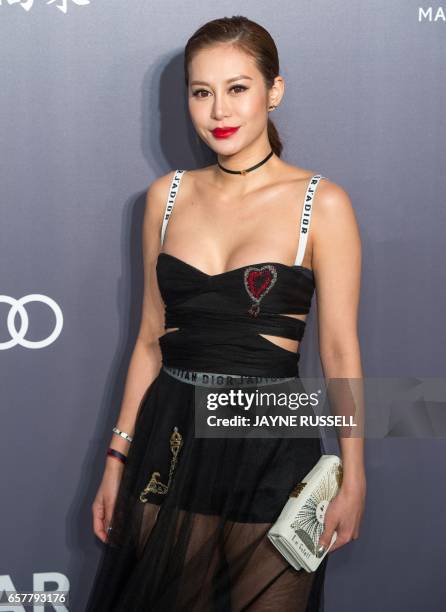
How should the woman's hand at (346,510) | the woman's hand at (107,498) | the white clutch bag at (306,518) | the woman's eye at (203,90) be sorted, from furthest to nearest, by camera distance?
the woman's hand at (107,498) < the woman's eye at (203,90) < the woman's hand at (346,510) < the white clutch bag at (306,518)

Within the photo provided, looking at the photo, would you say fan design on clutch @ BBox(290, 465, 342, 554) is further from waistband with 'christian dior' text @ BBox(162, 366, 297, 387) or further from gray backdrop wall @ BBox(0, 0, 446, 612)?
gray backdrop wall @ BBox(0, 0, 446, 612)

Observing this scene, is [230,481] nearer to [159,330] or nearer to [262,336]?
[262,336]

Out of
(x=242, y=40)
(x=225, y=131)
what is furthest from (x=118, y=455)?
(x=242, y=40)

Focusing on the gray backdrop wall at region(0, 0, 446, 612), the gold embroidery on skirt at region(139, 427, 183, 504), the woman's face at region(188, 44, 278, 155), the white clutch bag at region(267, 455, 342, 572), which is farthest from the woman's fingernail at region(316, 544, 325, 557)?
the woman's face at region(188, 44, 278, 155)

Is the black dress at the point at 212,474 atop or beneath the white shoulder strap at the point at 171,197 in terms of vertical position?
beneath

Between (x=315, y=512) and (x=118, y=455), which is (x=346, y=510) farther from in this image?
(x=118, y=455)

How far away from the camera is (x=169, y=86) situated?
251 centimetres

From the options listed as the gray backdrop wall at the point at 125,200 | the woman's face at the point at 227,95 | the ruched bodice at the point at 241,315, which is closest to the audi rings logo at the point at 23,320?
the gray backdrop wall at the point at 125,200

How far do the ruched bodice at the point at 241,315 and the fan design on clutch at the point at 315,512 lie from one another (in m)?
0.27

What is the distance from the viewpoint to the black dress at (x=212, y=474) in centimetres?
191

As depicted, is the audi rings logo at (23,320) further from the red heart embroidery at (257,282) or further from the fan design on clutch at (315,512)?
the fan design on clutch at (315,512)

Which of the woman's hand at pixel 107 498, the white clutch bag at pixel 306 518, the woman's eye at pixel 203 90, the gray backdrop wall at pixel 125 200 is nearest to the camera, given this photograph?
the white clutch bag at pixel 306 518

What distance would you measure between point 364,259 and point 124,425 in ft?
2.86

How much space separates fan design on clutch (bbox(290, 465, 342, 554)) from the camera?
72.8 inches
